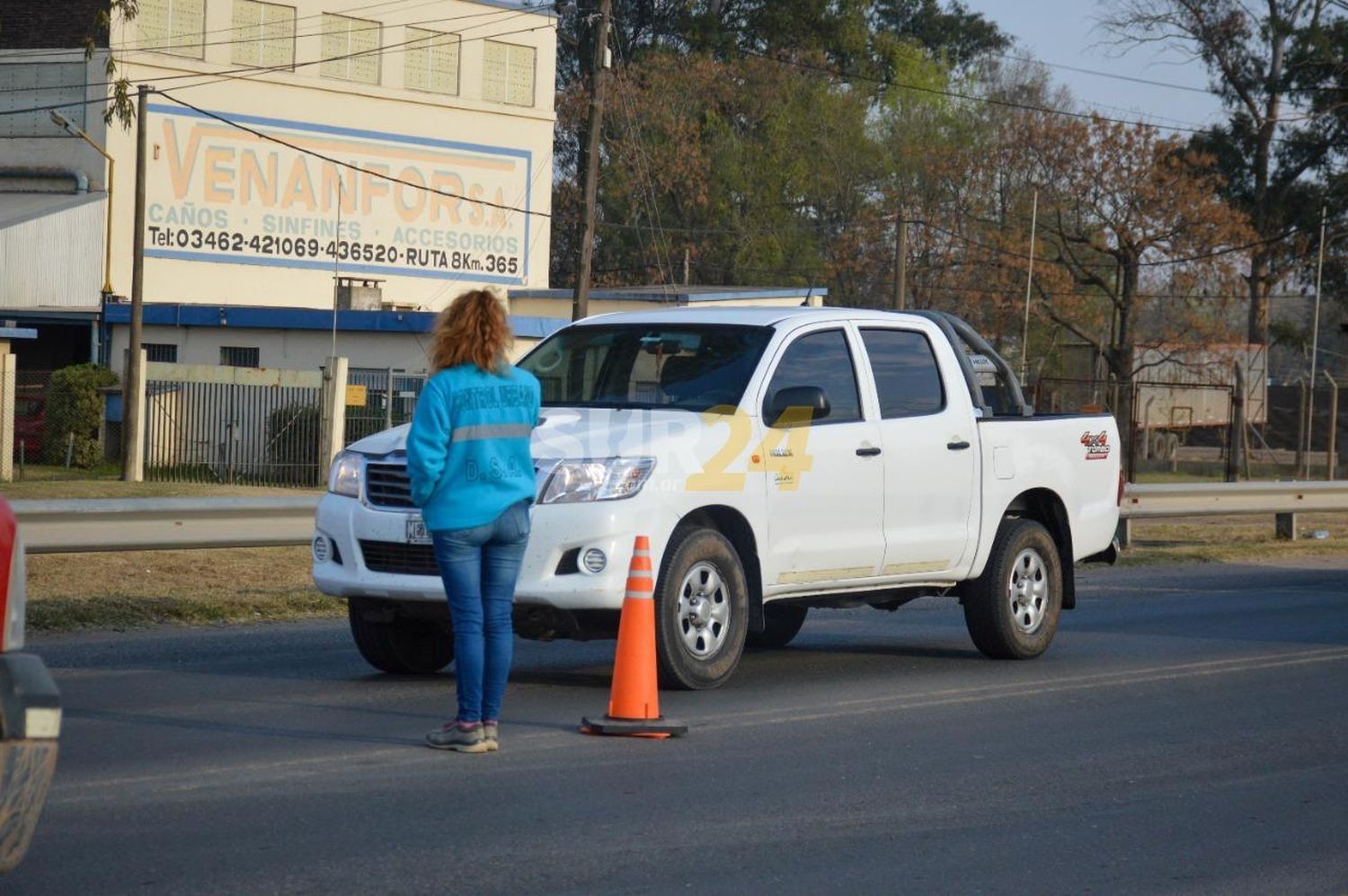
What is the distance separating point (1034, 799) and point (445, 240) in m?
44.7

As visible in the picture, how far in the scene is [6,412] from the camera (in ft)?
109

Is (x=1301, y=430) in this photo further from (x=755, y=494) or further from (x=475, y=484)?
(x=475, y=484)

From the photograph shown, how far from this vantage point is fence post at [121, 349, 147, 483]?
108 feet

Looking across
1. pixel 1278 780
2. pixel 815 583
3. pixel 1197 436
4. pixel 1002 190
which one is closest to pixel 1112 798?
pixel 1278 780

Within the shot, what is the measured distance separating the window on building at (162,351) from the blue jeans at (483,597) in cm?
3584

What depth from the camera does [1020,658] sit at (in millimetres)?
11211

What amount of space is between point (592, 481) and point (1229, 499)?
14.2 metres

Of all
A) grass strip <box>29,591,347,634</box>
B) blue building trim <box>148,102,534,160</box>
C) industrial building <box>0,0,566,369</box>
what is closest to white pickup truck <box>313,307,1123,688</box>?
grass strip <box>29,591,347,634</box>

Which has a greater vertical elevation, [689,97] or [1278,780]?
[689,97]

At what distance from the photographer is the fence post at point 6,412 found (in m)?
32.9

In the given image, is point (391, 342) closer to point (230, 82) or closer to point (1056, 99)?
point (230, 82)

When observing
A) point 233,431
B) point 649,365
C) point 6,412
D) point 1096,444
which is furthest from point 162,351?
point 649,365

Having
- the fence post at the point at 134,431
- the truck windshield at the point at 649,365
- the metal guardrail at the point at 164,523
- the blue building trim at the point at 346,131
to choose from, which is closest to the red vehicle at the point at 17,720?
the truck windshield at the point at 649,365

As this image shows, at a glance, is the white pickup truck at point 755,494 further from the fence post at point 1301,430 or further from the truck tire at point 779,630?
the fence post at point 1301,430
